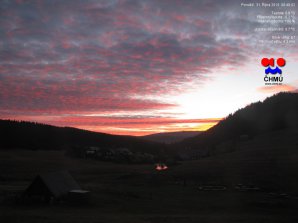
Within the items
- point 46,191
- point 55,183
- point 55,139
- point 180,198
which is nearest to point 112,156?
point 55,139

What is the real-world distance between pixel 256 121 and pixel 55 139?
316ft

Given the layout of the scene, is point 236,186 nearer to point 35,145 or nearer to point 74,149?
point 74,149

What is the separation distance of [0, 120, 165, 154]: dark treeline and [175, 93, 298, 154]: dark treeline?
100 feet

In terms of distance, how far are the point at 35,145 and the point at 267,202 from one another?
117395 mm

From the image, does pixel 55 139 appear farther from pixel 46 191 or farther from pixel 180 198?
pixel 46 191

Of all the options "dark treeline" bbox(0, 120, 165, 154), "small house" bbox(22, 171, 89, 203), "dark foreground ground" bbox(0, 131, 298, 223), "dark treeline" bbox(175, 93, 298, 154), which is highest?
"dark treeline" bbox(175, 93, 298, 154)

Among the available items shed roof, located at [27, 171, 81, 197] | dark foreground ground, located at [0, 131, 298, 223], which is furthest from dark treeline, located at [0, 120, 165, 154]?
shed roof, located at [27, 171, 81, 197]

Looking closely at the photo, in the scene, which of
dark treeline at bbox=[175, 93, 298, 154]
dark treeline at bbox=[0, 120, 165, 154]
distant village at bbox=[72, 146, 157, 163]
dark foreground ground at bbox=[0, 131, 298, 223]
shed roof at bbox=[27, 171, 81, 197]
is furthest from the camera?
dark treeline at bbox=[175, 93, 298, 154]

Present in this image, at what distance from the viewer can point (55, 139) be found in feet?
517

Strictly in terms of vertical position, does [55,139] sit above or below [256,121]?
below

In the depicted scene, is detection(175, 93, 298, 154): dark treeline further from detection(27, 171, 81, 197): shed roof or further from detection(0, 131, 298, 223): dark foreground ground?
detection(27, 171, 81, 197): shed roof

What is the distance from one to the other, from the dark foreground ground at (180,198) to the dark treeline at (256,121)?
2469 inches

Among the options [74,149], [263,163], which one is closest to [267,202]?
[263,163]

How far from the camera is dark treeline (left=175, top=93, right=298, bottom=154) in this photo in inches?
5792
